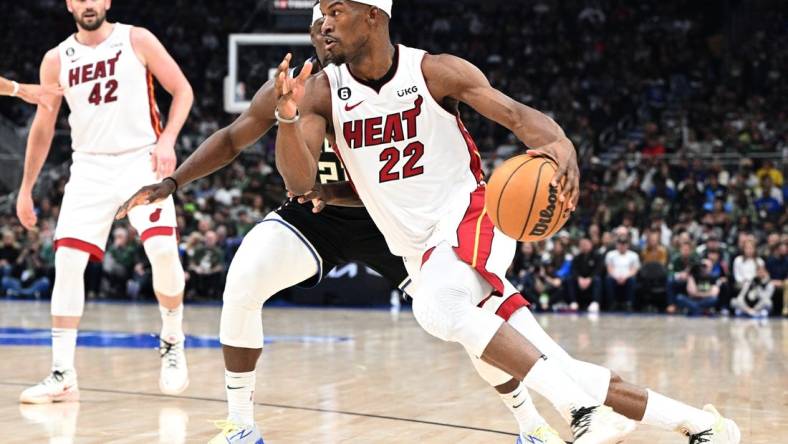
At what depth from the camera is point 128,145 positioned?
6836mm

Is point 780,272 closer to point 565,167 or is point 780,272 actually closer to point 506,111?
point 506,111

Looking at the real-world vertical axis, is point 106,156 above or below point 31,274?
above

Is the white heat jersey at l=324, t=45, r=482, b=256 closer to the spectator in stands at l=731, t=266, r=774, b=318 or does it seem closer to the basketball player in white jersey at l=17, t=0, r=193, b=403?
the basketball player in white jersey at l=17, t=0, r=193, b=403

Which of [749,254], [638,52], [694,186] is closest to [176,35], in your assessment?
[638,52]

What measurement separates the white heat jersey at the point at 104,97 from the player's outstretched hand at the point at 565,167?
341 cm

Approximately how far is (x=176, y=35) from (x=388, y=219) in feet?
75.9

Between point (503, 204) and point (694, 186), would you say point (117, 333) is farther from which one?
point (694, 186)

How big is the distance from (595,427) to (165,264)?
3.43 metres

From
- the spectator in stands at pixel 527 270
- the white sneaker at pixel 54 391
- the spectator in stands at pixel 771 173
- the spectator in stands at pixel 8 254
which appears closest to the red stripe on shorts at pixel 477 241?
the white sneaker at pixel 54 391

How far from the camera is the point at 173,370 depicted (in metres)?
6.64

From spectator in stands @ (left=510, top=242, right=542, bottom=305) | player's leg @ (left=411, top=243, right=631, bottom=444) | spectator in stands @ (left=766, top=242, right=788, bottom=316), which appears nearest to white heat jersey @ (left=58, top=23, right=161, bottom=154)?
player's leg @ (left=411, top=243, right=631, bottom=444)

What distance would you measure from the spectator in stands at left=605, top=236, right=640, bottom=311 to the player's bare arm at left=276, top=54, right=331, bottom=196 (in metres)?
11.8

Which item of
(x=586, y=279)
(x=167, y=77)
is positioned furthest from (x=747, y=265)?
(x=167, y=77)

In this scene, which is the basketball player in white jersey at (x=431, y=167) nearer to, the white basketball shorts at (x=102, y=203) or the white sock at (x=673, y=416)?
the white sock at (x=673, y=416)
